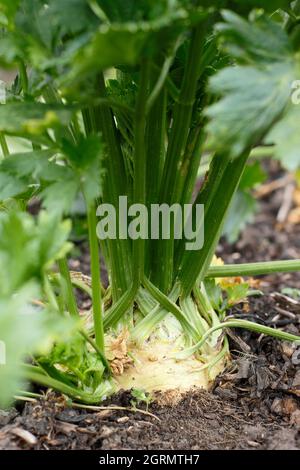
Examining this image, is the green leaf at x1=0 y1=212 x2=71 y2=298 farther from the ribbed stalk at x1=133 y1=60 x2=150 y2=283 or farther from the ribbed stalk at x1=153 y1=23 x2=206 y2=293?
the ribbed stalk at x1=153 y1=23 x2=206 y2=293

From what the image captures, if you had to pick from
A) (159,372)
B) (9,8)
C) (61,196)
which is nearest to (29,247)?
(61,196)

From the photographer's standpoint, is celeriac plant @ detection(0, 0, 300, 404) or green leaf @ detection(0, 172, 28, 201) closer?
celeriac plant @ detection(0, 0, 300, 404)

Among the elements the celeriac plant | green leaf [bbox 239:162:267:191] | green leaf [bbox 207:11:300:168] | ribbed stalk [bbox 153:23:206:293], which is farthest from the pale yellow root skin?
green leaf [bbox 239:162:267:191]

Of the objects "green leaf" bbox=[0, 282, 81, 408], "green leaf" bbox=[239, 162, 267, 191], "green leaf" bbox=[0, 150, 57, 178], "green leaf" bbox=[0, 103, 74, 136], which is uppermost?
"green leaf" bbox=[239, 162, 267, 191]

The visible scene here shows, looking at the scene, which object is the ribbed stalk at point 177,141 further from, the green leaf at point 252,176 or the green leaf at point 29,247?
the green leaf at point 252,176

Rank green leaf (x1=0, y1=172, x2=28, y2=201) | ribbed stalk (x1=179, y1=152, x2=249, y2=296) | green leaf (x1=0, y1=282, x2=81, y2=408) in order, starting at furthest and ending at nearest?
ribbed stalk (x1=179, y1=152, x2=249, y2=296) → green leaf (x1=0, y1=172, x2=28, y2=201) → green leaf (x1=0, y1=282, x2=81, y2=408)

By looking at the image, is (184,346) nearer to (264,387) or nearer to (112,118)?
(264,387)
